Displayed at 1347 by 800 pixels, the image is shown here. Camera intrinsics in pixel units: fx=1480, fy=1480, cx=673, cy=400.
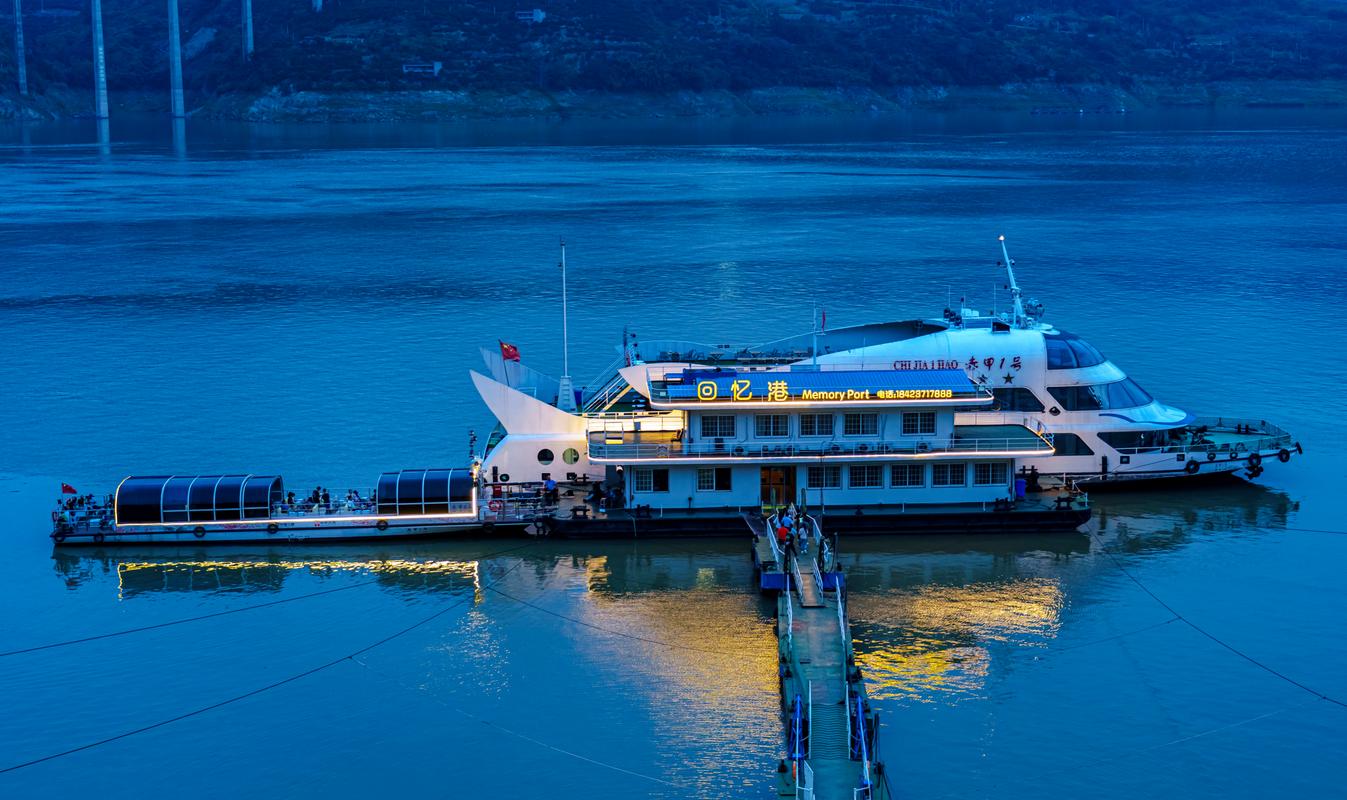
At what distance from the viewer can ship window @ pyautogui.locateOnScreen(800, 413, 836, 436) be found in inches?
1761

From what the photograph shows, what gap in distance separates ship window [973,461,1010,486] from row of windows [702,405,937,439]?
6.21 ft

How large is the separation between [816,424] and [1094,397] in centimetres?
998

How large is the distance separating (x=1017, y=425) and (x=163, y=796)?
2725 cm

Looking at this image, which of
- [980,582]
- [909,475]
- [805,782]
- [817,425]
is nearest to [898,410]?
[909,475]

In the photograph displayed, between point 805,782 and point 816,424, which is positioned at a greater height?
point 816,424

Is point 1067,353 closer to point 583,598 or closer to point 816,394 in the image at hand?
point 816,394

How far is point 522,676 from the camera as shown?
118ft

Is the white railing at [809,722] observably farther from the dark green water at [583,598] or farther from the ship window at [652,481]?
the ship window at [652,481]

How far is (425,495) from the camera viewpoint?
44781mm

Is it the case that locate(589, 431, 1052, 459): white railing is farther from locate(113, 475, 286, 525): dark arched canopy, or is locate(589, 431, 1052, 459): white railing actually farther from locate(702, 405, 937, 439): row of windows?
locate(113, 475, 286, 525): dark arched canopy

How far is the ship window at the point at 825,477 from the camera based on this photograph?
44812 mm

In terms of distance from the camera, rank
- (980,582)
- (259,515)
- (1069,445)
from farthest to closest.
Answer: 1. (1069,445)
2. (259,515)
3. (980,582)

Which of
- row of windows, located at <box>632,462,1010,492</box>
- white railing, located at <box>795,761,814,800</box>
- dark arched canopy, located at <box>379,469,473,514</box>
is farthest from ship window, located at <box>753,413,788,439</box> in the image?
white railing, located at <box>795,761,814,800</box>

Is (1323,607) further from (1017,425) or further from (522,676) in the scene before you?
(522,676)
